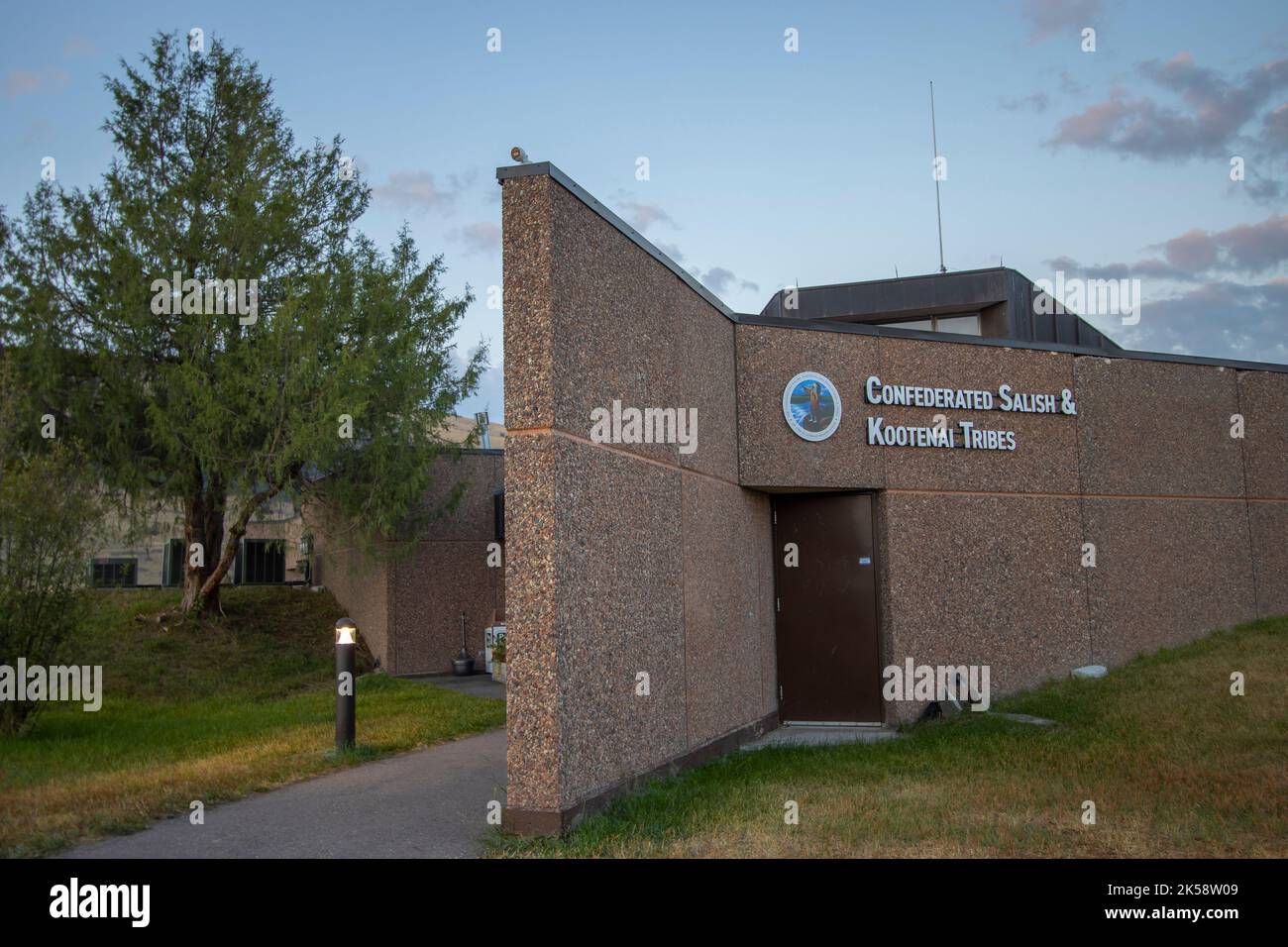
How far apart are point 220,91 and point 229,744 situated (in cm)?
1312

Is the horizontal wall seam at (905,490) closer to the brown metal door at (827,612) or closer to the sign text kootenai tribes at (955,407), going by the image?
the brown metal door at (827,612)

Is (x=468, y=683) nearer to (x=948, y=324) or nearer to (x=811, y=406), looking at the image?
(x=811, y=406)

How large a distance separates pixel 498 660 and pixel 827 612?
23.8 ft

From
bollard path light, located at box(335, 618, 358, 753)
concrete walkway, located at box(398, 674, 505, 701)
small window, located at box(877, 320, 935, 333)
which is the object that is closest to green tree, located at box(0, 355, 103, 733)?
bollard path light, located at box(335, 618, 358, 753)

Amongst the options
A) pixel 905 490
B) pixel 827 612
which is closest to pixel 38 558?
pixel 827 612

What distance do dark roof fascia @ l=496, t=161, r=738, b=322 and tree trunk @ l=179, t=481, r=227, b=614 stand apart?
11.5 metres

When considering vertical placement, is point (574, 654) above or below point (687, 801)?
above

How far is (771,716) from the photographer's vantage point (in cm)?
1112

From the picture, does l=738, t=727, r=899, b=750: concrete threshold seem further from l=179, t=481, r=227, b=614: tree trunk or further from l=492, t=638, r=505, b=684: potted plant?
l=179, t=481, r=227, b=614: tree trunk

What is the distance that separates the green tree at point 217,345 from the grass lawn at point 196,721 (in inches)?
63.7

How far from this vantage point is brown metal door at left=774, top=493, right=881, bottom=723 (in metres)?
11.2
